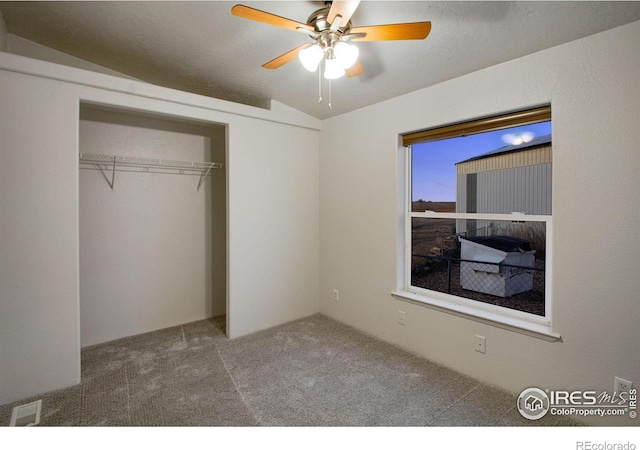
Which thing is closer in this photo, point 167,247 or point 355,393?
point 355,393

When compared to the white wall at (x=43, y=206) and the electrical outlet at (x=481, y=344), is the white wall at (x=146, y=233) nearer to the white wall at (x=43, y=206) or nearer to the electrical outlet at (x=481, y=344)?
the white wall at (x=43, y=206)

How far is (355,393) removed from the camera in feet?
6.82

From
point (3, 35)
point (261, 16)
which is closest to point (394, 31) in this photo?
point (261, 16)

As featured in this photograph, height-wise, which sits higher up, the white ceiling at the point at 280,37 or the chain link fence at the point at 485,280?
the white ceiling at the point at 280,37

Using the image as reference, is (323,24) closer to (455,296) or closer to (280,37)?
(280,37)

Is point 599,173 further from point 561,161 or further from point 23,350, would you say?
point 23,350

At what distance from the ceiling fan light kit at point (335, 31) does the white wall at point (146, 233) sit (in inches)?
80.0

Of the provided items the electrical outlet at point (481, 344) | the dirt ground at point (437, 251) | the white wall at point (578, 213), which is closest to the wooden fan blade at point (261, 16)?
the white wall at point (578, 213)

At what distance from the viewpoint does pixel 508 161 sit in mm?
2215

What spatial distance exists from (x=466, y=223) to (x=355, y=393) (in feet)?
5.14

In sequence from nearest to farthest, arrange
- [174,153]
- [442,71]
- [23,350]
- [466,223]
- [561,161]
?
[561,161], [23,350], [442,71], [466,223], [174,153]

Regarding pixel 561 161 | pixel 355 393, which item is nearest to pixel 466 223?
pixel 561 161

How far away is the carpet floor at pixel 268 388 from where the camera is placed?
1826 mm

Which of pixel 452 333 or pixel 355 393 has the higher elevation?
pixel 452 333
